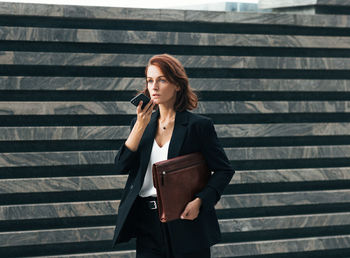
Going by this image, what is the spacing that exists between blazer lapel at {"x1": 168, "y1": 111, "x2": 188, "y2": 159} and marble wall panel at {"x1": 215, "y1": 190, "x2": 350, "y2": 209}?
7.22ft

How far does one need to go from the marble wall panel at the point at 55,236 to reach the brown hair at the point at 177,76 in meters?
2.20

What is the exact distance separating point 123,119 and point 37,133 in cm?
75

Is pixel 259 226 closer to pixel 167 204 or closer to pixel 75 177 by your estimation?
pixel 75 177

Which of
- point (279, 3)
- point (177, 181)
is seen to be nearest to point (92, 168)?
point (177, 181)

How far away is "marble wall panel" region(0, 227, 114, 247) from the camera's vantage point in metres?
5.28

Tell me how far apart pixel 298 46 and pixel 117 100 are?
1.77 m

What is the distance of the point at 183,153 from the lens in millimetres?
3439

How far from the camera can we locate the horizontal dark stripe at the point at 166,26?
5.29 metres

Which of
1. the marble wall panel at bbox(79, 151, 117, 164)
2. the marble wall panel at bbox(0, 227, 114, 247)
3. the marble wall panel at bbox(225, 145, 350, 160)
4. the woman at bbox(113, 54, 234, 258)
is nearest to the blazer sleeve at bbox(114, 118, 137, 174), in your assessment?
the woman at bbox(113, 54, 234, 258)

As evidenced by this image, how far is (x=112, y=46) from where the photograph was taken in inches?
215

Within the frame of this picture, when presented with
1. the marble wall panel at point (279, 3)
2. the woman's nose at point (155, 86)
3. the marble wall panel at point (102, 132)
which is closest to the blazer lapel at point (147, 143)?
the woman's nose at point (155, 86)

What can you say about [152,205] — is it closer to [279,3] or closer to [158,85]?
[158,85]

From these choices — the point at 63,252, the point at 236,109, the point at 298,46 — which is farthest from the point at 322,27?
the point at 63,252

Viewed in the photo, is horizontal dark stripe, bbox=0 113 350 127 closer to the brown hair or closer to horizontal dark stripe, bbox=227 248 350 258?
horizontal dark stripe, bbox=227 248 350 258
